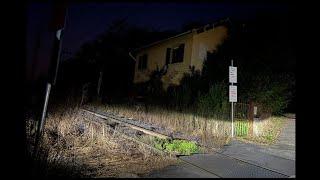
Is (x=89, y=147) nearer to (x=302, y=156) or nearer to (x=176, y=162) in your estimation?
(x=176, y=162)

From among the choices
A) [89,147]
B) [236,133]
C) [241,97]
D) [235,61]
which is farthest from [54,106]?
[235,61]

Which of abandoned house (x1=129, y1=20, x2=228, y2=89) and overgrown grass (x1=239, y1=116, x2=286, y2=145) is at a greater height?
abandoned house (x1=129, y1=20, x2=228, y2=89)

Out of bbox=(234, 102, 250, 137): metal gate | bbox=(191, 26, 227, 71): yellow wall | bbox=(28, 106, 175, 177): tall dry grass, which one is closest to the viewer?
bbox=(28, 106, 175, 177): tall dry grass

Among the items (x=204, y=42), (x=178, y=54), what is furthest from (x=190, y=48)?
(x=178, y=54)

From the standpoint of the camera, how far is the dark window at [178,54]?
23750 mm

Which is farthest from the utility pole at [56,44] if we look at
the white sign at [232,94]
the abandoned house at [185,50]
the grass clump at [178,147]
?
the abandoned house at [185,50]

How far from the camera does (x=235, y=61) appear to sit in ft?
56.6

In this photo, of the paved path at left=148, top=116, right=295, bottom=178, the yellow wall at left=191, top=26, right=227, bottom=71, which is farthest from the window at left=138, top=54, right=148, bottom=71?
the paved path at left=148, top=116, right=295, bottom=178

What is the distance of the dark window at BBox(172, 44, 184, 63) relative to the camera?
23.8 meters

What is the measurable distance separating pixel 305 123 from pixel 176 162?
10.9ft

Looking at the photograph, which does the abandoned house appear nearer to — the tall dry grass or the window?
the window

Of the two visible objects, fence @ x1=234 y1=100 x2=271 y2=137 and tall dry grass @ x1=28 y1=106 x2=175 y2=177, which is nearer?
tall dry grass @ x1=28 y1=106 x2=175 y2=177

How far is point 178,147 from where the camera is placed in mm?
7664

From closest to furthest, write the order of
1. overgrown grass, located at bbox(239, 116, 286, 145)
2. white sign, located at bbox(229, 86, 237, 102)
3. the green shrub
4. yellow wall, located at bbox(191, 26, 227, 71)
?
overgrown grass, located at bbox(239, 116, 286, 145), white sign, located at bbox(229, 86, 237, 102), the green shrub, yellow wall, located at bbox(191, 26, 227, 71)
